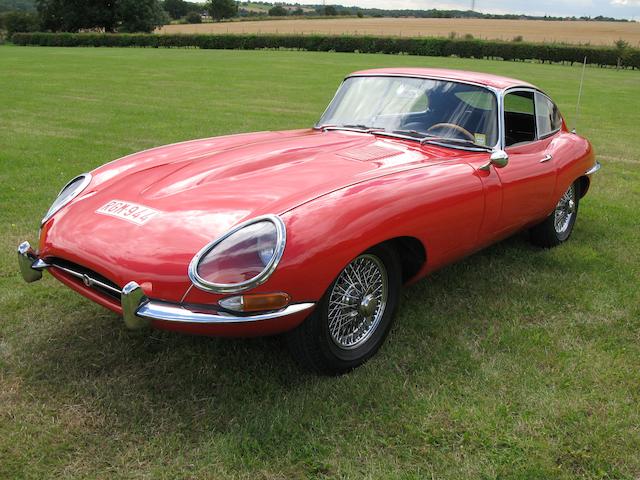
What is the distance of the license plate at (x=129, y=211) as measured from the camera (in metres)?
2.78

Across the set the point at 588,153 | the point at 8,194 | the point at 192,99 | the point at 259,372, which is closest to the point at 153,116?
the point at 192,99

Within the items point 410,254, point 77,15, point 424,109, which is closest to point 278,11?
point 77,15

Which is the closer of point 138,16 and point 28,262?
point 28,262

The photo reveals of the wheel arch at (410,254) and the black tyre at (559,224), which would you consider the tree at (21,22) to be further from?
the wheel arch at (410,254)

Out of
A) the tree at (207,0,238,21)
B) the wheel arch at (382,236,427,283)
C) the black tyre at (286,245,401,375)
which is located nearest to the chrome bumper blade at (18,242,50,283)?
the black tyre at (286,245,401,375)

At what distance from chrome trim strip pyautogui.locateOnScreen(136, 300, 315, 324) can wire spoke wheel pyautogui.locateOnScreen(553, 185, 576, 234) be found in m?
3.26

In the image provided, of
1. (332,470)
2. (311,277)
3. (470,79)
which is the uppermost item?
(470,79)

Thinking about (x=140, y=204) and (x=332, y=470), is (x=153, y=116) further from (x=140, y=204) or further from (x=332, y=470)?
(x=332, y=470)

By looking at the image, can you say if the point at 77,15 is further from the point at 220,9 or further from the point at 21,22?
the point at 220,9

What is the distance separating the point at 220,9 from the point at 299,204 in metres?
101

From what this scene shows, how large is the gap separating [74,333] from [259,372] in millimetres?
1101

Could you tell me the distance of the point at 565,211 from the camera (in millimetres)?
5027

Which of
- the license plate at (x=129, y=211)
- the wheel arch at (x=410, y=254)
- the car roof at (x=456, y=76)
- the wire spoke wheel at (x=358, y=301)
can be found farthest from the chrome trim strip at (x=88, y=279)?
the car roof at (x=456, y=76)

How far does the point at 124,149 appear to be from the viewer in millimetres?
8227
